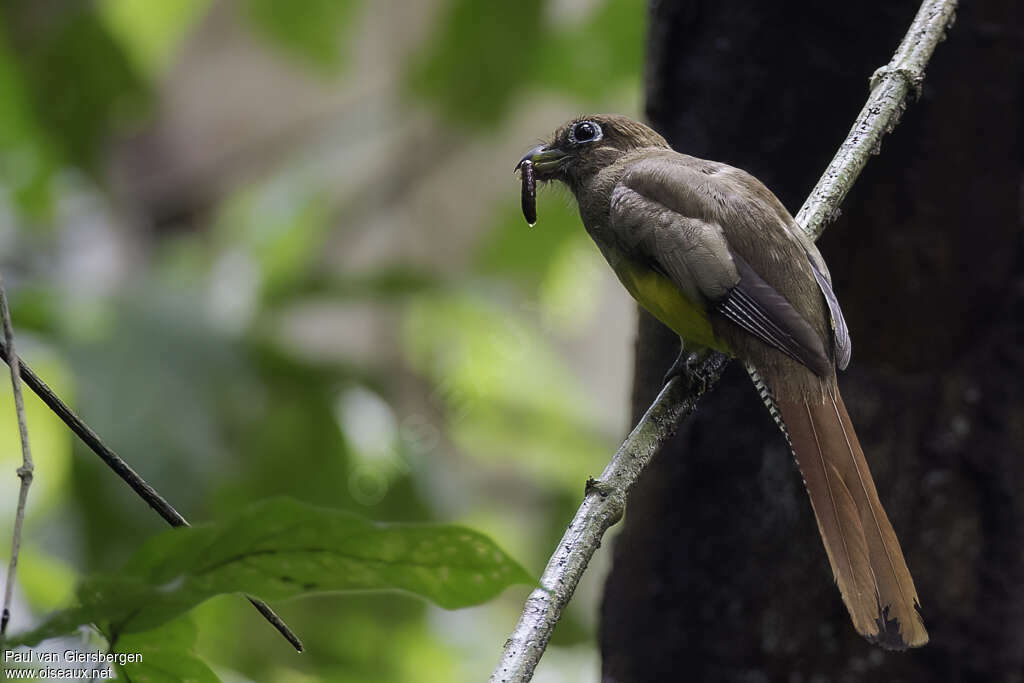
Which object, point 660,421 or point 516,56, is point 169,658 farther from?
point 516,56

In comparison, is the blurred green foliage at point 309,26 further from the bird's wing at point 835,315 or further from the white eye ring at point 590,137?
the bird's wing at point 835,315

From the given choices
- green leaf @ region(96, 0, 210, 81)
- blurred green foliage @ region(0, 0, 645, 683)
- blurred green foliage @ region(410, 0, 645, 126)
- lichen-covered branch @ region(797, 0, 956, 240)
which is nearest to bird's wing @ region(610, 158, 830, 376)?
lichen-covered branch @ region(797, 0, 956, 240)

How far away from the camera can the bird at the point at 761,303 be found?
2184 millimetres

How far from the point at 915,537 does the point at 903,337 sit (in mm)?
457

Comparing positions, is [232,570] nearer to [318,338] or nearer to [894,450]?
[894,450]

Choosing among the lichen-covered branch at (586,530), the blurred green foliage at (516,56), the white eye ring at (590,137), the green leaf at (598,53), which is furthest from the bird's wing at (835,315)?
the green leaf at (598,53)

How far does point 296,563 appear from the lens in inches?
44.9

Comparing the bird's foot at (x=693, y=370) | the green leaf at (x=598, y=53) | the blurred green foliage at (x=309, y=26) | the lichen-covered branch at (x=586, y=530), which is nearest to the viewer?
the lichen-covered branch at (x=586, y=530)

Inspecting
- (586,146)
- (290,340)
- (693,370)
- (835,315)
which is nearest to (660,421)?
(693,370)

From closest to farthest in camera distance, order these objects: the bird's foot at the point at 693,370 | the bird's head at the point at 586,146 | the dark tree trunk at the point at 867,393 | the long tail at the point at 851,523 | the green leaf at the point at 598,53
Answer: the long tail at the point at 851,523 → the bird's foot at the point at 693,370 → the dark tree trunk at the point at 867,393 → the bird's head at the point at 586,146 → the green leaf at the point at 598,53

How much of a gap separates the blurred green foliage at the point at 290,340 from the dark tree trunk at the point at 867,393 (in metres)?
0.82

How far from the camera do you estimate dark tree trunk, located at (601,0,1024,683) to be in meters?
2.63
